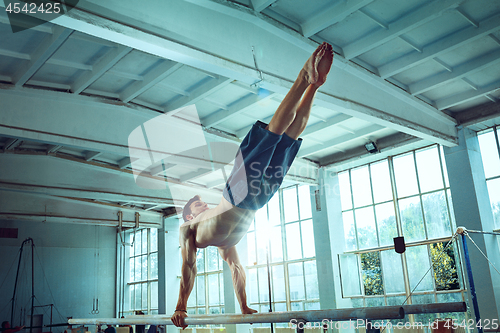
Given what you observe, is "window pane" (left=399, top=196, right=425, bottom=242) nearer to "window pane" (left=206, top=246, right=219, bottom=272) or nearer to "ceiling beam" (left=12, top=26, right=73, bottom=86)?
"window pane" (left=206, top=246, right=219, bottom=272)

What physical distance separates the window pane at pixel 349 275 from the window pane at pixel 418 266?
170cm

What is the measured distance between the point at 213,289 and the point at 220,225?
1385 centimetres

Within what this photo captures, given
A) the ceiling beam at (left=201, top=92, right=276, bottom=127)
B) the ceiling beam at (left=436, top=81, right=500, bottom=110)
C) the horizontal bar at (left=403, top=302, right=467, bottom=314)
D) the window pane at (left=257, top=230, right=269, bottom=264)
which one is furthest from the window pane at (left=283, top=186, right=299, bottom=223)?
the horizontal bar at (left=403, top=302, right=467, bottom=314)

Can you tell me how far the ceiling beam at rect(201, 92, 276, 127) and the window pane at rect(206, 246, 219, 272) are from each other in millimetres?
8669

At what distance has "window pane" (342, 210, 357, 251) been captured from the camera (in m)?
12.5

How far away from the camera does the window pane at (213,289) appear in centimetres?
1648

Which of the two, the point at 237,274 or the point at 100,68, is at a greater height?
the point at 100,68

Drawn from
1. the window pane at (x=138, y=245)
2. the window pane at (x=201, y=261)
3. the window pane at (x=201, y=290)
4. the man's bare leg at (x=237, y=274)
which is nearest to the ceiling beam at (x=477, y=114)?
the man's bare leg at (x=237, y=274)

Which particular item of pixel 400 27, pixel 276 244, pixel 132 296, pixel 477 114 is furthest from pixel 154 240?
pixel 400 27

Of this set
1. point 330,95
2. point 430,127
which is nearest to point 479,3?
point 330,95

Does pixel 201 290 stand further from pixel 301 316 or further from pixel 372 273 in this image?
pixel 301 316

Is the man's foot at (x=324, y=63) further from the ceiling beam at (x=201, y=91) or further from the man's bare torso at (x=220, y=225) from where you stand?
the ceiling beam at (x=201, y=91)

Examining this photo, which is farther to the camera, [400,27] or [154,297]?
[154,297]

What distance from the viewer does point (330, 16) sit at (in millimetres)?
5977
